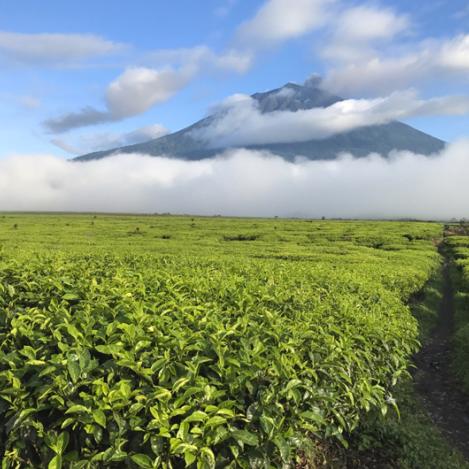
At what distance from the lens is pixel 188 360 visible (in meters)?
4.48

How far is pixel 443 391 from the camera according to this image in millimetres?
11586

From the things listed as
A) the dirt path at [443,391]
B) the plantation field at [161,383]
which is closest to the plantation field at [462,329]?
the dirt path at [443,391]

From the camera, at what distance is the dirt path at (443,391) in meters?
9.32

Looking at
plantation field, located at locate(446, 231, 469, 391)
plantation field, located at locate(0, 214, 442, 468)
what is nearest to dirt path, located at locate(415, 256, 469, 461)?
plantation field, located at locate(446, 231, 469, 391)

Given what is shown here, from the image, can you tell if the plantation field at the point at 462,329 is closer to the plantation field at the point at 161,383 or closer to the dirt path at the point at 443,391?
the dirt path at the point at 443,391

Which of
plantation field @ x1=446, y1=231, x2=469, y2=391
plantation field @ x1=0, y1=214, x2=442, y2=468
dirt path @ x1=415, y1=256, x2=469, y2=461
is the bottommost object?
dirt path @ x1=415, y1=256, x2=469, y2=461

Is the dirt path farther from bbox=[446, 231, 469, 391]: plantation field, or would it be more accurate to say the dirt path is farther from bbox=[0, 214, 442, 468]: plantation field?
bbox=[0, 214, 442, 468]: plantation field

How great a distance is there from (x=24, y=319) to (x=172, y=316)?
1.89 m

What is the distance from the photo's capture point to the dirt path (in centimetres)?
932

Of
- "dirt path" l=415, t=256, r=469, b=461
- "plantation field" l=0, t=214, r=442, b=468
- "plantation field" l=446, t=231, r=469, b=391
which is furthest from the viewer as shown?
"plantation field" l=446, t=231, r=469, b=391

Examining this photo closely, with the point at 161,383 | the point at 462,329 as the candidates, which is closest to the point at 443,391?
the point at 462,329

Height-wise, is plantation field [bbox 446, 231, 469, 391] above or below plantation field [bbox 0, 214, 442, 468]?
below

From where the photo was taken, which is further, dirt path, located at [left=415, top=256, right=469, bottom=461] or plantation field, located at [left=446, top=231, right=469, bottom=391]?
plantation field, located at [left=446, top=231, right=469, bottom=391]

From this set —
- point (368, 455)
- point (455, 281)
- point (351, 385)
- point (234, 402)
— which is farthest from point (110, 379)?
point (455, 281)
